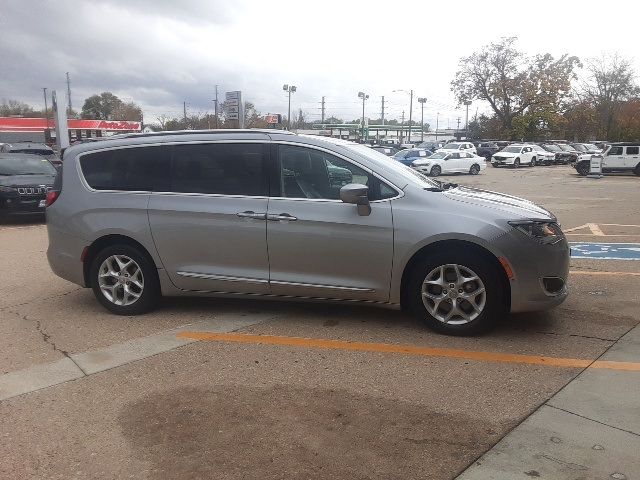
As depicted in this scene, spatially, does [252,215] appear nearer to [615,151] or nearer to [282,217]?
[282,217]

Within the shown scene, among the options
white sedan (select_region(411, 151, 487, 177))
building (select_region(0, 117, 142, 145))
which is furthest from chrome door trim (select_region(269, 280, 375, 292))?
building (select_region(0, 117, 142, 145))

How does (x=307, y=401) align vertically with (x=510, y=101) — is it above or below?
below

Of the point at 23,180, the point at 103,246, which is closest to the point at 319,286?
the point at 103,246

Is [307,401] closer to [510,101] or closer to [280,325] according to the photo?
[280,325]

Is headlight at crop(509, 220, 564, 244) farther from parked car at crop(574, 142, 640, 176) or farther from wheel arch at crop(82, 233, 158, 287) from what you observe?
parked car at crop(574, 142, 640, 176)

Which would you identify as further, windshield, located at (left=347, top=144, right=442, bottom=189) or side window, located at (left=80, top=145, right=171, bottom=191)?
side window, located at (left=80, top=145, right=171, bottom=191)

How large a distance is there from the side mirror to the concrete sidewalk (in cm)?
199

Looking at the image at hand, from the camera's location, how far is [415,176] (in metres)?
5.28

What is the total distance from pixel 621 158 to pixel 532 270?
102 ft

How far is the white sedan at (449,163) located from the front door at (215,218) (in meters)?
29.9

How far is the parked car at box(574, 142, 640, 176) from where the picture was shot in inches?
1222

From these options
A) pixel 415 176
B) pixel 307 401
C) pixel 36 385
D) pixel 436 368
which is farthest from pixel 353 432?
pixel 415 176

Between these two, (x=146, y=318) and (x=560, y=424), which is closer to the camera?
(x=560, y=424)

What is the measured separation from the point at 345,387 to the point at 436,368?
72 cm
